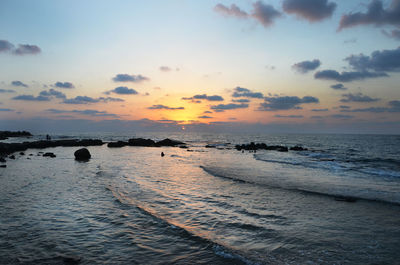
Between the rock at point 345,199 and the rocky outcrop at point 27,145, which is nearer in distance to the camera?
the rock at point 345,199

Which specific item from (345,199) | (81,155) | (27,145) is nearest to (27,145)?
(27,145)

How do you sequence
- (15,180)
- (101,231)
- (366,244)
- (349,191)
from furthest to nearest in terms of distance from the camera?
(15,180), (349,191), (101,231), (366,244)

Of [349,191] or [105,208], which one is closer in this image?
[105,208]

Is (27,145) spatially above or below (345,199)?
above

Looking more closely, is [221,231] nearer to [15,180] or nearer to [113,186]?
[113,186]

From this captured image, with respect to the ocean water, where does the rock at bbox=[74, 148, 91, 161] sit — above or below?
above

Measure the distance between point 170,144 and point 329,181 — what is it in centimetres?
5710

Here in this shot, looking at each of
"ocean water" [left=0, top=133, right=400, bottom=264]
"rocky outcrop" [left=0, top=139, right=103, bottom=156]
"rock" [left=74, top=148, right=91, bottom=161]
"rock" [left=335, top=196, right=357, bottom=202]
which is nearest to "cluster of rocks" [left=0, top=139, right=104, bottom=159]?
"rocky outcrop" [left=0, top=139, right=103, bottom=156]

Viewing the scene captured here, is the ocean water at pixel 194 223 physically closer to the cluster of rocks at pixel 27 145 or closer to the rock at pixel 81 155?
the rock at pixel 81 155

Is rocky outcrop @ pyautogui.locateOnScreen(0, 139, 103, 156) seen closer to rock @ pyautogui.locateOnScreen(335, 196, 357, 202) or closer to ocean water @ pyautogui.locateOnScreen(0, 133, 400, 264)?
ocean water @ pyautogui.locateOnScreen(0, 133, 400, 264)

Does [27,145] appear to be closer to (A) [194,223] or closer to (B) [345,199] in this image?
(A) [194,223]

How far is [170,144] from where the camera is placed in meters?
73.4

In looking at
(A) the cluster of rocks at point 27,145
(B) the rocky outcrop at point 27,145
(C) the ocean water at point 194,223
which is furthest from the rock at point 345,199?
(B) the rocky outcrop at point 27,145

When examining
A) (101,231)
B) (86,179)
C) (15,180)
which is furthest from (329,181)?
(15,180)
